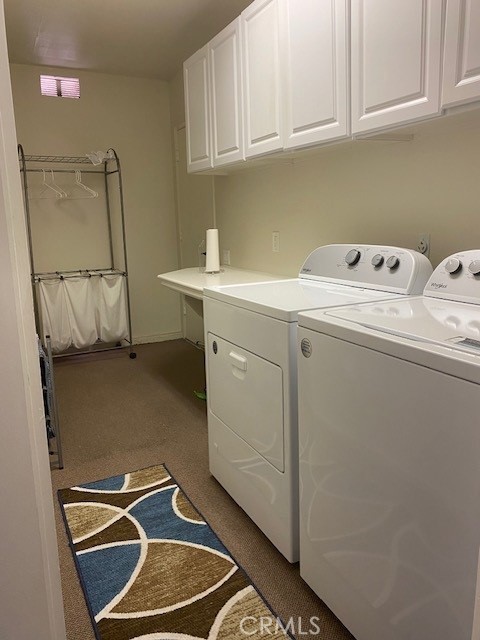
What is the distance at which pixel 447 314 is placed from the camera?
1.40m

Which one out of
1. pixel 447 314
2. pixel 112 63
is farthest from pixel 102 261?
pixel 447 314

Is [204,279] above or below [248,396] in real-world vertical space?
above

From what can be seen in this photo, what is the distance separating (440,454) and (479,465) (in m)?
0.09

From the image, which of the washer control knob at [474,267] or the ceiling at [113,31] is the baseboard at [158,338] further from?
the washer control knob at [474,267]

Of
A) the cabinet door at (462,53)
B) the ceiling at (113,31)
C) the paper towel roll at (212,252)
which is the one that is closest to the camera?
the cabinet door at (462,53)

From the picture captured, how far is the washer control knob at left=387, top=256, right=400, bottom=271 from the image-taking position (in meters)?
1.84

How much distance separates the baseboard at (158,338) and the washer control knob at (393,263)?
342 cm

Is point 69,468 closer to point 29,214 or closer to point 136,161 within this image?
point 29,214

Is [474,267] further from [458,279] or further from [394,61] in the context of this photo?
[394,61]

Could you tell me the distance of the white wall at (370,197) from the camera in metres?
1.79

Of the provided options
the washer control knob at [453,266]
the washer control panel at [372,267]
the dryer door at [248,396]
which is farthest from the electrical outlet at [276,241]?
the washer control knob at [453,266]

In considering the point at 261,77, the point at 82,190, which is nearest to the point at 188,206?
the point at 82,190

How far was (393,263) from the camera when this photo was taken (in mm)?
1847

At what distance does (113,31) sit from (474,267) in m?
3.03
